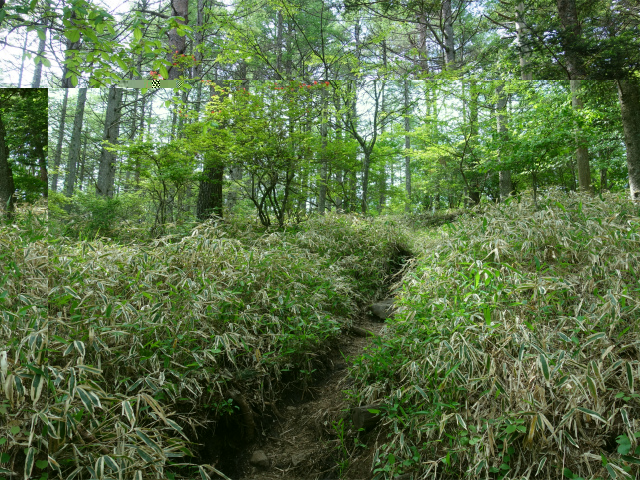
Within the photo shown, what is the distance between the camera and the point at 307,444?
7.47 feet

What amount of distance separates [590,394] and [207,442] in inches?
79.1

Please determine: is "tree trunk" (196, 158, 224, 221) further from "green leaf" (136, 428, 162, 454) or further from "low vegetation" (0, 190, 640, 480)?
"green leaf" (136, 428, 162, 454)

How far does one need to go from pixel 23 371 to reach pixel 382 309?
304 cm

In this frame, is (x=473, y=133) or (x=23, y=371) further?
(x=473, y=133)

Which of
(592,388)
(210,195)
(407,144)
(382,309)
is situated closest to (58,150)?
(210,195)

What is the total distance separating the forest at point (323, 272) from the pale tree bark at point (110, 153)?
4cm

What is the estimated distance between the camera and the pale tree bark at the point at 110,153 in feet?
18.3

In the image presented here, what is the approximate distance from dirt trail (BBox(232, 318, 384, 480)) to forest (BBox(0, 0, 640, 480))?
0.05 ft

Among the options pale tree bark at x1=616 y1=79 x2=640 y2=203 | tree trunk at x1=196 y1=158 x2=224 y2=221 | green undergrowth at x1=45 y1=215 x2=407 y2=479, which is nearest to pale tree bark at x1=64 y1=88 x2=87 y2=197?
tree trunk at x1=196 y1=158 x2=224 y2=221

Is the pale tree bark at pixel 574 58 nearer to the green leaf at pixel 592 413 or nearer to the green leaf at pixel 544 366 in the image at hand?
the green leaf at pixel 544 366

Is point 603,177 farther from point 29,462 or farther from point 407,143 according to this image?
point 29,462

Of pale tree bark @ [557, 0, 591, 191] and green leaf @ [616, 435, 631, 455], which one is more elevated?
pale tree bark @ [557, 0, 591, 191]

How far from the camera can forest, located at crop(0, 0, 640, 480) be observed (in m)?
1.75

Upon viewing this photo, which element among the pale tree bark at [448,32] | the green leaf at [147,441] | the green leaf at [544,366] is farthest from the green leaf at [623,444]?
the pale tree bark at [448,32]
